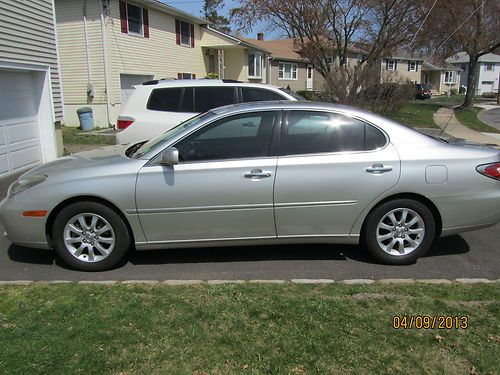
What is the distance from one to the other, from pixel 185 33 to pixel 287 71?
67.2 feet

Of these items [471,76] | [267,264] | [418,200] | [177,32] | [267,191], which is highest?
[177,32]

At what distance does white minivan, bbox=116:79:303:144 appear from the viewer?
7852 millimetres

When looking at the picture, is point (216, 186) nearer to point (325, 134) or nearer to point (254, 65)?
point (325, 134)

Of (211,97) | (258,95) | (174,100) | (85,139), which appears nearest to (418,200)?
(258,95)

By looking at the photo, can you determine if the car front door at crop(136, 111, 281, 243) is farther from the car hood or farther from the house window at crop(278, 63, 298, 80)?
the house window at crop(278, 63, 298, 80)

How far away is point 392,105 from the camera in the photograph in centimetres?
1521

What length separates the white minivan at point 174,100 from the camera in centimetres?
785

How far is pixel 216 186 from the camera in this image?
425 cm

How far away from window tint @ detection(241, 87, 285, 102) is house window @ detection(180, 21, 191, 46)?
18.4 meters

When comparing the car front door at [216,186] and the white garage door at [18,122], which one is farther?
the white garage door at [18,122]

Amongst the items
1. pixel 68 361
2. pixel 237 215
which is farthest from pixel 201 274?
pixel 68 361

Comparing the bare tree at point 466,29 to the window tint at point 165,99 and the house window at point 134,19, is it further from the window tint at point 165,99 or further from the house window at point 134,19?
the window tint at point 165,99

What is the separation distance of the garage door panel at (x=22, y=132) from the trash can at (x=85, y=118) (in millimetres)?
8375

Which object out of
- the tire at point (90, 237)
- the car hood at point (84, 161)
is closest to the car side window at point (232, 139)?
the car hood at point (84, 161)
